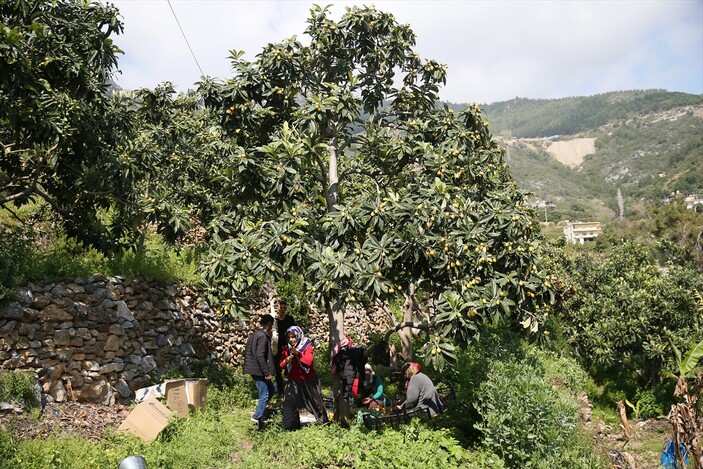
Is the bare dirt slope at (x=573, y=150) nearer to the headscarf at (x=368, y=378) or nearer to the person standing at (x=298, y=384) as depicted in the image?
the headscarf at (x=368, y=378)

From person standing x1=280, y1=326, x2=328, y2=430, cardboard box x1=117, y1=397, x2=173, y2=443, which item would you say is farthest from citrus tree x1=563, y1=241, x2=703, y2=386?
cardboard box x1=117, y1=397, x2=173, y2=443

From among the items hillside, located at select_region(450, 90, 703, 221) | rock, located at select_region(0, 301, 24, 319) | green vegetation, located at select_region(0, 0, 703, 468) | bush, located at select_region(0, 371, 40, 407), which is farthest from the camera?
hillside, located at select_region(450, 90, 703, 221)

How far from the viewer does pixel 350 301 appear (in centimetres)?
616

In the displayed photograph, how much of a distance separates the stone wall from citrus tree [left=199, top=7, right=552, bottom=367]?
2.23m

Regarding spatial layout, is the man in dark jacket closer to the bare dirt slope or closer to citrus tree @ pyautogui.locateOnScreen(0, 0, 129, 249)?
citrus tree @ pyautogui.locateOnScreen(0, 0, 129, 249)

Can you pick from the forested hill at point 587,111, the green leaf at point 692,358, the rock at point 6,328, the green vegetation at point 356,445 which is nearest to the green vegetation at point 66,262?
the rock at point 6,328

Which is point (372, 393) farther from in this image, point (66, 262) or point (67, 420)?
point (66, 262)

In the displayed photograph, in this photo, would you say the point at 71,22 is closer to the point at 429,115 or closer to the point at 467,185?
the point at 429,115

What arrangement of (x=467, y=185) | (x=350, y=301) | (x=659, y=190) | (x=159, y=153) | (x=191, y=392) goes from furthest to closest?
(x=659, y=190) < (x=159, y=153) < (x=467, y=185) < (x=191, y=392) < (x=350, y=301)

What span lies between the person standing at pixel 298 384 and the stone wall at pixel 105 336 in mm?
1435

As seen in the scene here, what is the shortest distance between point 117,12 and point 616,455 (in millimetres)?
11044

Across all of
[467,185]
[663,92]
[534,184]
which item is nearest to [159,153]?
[467,185]

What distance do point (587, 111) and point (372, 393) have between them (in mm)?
190421

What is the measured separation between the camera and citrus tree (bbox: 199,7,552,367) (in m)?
6.34
